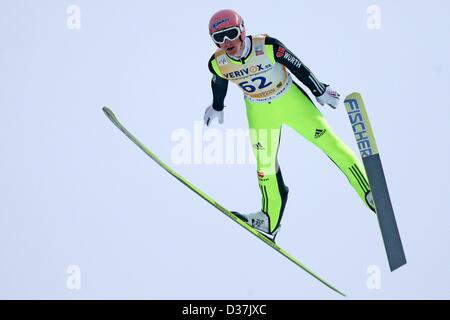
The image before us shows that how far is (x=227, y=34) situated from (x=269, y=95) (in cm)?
75

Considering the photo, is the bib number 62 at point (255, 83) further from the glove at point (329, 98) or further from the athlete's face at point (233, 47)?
the glove at point (329, 98)

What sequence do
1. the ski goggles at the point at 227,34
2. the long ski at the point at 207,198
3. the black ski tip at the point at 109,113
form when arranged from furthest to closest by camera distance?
the black ski tip at the point at 109,113 < the long ski at the point at 207,198 < the ski goggles at the point at 227,34

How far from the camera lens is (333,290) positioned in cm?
930

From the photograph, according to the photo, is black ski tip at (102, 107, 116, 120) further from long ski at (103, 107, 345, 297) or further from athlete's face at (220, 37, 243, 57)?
athlete's face at (220, 37, 243, 57)

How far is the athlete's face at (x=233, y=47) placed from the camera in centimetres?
859

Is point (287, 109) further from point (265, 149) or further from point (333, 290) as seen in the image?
point (333, 290)

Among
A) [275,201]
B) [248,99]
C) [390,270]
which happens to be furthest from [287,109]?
[390,270]

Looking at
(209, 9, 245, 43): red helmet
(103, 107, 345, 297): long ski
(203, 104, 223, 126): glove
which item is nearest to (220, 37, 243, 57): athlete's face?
(209, 9, 245, 43): red helmet

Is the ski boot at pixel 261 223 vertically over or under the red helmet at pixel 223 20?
under

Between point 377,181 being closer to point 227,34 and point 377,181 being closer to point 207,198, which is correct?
point 207,198

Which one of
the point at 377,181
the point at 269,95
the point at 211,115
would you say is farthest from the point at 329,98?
the point at 211,115

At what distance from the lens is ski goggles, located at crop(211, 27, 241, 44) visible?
8.51 meters

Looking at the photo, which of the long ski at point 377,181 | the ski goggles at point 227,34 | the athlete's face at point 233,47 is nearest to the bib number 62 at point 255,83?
the athlete's face at point 233,47

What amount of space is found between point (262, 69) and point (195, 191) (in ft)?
4.27
